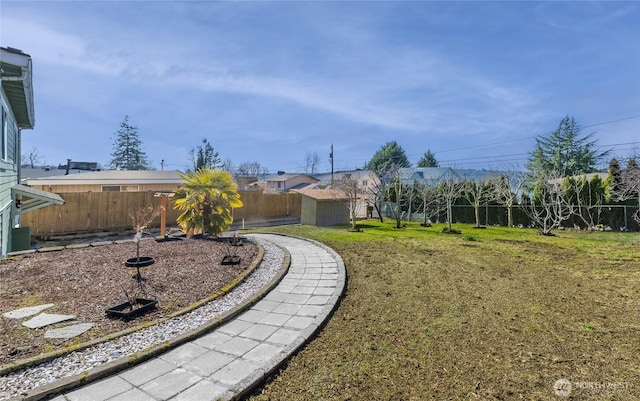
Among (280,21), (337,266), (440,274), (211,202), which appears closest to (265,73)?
(280,21)

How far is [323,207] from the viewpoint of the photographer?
14.1 meters

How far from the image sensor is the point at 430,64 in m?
9.77

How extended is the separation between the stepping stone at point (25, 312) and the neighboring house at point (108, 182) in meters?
12.9

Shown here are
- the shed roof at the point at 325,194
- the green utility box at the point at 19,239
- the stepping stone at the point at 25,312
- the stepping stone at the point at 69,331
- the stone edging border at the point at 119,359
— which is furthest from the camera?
the shed roof at the point at 325,194

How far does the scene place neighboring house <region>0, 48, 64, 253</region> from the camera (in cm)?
564

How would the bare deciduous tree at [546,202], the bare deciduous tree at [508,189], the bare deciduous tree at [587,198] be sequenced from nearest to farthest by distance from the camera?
the bare deciduous tree at [546,202] < the bare deciduous tree at [587,198] < the bare deciduous tree at [508,189]

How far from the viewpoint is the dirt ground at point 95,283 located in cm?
293

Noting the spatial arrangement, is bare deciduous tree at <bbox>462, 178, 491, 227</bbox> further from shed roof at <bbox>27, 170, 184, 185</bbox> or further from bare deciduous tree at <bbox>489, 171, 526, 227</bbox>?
shed roof at <bbox>27, 170, 184, 185</bbox>

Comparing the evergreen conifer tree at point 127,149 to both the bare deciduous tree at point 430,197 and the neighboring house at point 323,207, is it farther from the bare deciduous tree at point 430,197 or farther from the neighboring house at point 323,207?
the bare deciduous tree at point 430,197

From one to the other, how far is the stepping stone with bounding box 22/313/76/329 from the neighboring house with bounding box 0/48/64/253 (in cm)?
385

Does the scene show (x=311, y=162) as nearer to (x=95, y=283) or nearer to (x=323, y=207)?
(x=323, y=207)

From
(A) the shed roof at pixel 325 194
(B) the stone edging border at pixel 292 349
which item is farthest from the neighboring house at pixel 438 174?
(B) the stone edging border at pixel 292 349

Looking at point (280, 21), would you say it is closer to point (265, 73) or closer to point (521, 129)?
point (265, 73)

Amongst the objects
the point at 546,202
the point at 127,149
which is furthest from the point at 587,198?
the point at 127,149
